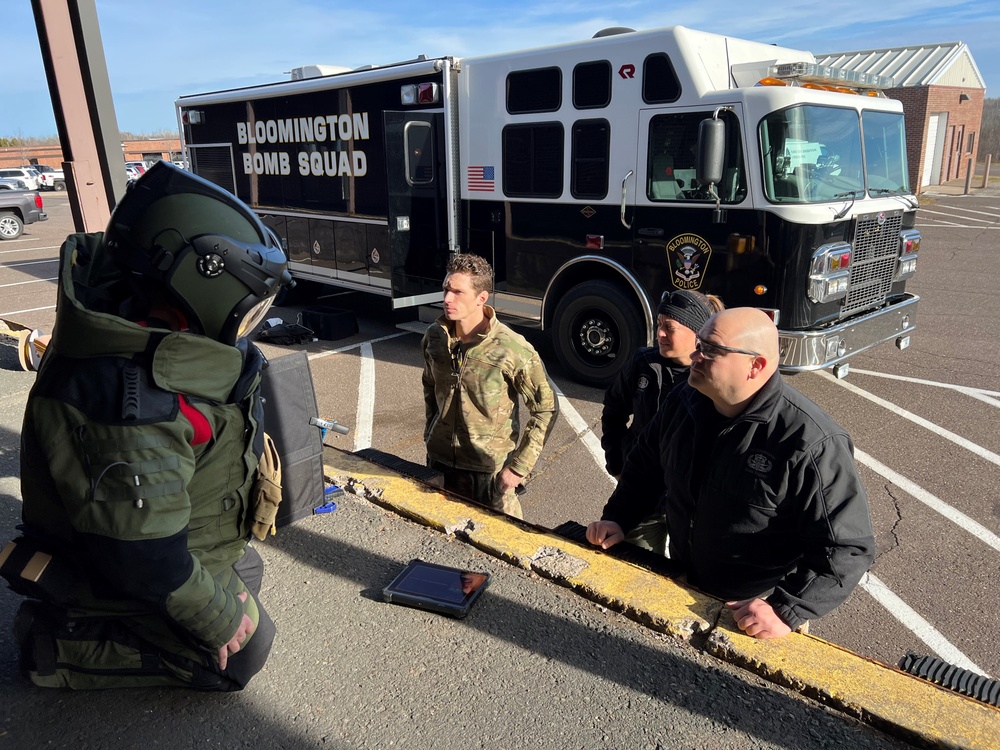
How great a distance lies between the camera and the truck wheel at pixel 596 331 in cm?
675

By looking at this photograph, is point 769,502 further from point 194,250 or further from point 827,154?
point 827,154

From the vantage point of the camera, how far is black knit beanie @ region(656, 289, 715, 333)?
3172 mm

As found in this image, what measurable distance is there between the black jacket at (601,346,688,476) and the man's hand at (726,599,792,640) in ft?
3.18

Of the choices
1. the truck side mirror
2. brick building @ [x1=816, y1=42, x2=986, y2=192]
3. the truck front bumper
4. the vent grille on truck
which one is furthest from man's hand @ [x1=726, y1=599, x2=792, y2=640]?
brick building @ [x1=816, y1=42, x2=986, y2=192]

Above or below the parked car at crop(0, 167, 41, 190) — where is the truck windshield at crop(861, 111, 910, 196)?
above

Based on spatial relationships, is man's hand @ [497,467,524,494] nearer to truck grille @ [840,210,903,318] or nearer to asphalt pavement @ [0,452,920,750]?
asphalt pavement @ [0,452,920,750]

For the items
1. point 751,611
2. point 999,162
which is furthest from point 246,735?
point 999,162

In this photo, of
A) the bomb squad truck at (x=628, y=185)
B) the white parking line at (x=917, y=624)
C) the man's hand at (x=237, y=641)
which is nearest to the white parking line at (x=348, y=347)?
the bomb squad truck at (x=628, y=185)

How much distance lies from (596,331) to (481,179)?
208 cm

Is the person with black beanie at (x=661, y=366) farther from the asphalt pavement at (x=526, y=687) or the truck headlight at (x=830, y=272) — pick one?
the truck headlight at (x=830, y=272)

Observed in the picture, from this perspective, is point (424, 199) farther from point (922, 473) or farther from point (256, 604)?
point (256, 604)

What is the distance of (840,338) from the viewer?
6.09 metres

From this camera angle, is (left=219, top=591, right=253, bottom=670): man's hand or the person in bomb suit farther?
(left=219, top=591, right=253, bottom=670): man's hand

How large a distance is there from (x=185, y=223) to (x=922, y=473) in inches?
202
